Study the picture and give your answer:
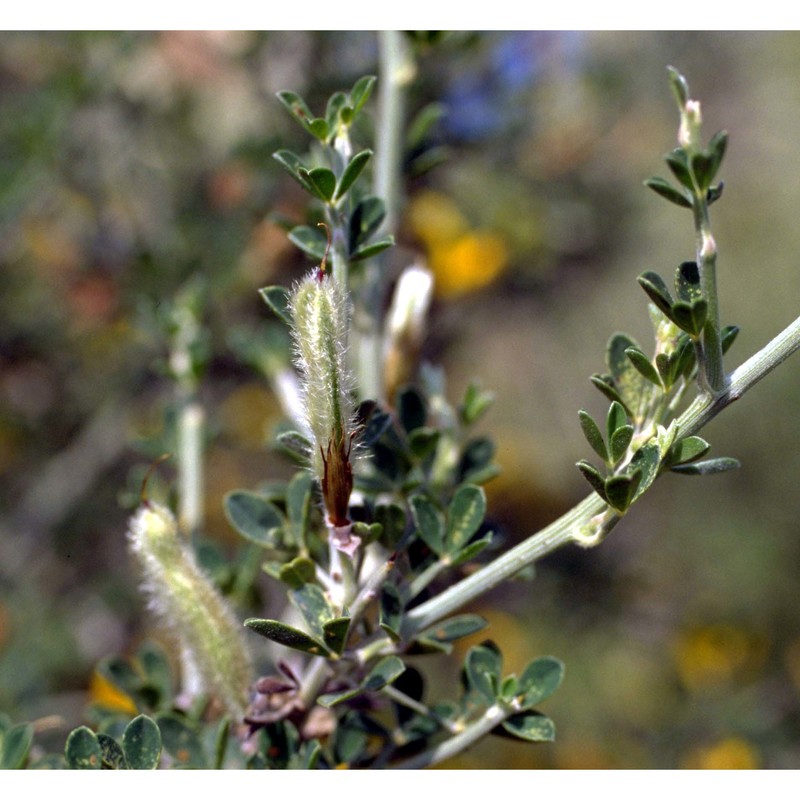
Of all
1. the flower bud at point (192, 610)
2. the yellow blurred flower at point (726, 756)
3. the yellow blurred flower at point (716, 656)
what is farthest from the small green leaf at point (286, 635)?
the yellow blurred flower at point (716, 656)

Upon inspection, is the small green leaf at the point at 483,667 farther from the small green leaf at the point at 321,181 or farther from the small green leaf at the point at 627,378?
the small green leaf at the point at 321,181

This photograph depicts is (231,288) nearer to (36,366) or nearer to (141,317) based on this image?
(141,317)

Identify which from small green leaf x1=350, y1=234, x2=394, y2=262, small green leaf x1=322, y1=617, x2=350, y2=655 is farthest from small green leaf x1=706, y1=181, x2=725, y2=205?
small green leaf x1=322, y1=617, x2=350, y2=655

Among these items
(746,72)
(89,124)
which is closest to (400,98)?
(89,124)

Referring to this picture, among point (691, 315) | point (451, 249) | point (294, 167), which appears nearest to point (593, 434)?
point (691, 315)

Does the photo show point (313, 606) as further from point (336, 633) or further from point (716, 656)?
point (716, 656)

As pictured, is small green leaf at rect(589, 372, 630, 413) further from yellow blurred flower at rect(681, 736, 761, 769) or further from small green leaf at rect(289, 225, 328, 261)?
yellow blurred flower at rect(681, 736, 761, 769)
